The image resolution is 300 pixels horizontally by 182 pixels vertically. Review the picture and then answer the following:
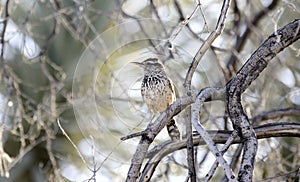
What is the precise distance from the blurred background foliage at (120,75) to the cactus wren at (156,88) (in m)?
0.04

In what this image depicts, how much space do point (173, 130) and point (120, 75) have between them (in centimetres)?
45

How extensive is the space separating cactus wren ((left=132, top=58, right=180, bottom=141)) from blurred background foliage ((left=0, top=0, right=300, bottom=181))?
41 mm

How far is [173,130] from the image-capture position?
2.12 m

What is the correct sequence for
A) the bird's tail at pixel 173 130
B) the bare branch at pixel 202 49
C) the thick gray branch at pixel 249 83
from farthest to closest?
the bird's tail at pixel 173 130 → the bare branch at pixel 202 49 → the thick gray branch at pixel 249 83

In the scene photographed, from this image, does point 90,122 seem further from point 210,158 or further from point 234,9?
point 234,9

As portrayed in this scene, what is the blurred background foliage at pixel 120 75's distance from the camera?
2.29m

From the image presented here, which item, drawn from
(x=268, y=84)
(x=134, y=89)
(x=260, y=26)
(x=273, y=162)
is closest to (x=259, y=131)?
(x=134, y=89)

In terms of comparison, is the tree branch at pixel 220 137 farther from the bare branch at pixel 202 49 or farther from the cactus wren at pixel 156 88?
the bare branch at pixel 202 49

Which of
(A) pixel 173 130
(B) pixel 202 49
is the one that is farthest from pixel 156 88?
(B) pixel 202 49

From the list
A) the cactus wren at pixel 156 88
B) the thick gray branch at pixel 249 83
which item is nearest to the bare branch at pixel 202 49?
the thick gray branch at pixel 249 83

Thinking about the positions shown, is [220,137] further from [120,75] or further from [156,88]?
[156,88]

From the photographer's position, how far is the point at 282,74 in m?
4.11

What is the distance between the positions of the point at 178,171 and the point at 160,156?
3.54 feet

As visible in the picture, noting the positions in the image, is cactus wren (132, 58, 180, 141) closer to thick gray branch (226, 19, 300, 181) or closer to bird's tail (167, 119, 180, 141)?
bird's tail (167, 119, 180, 141)
